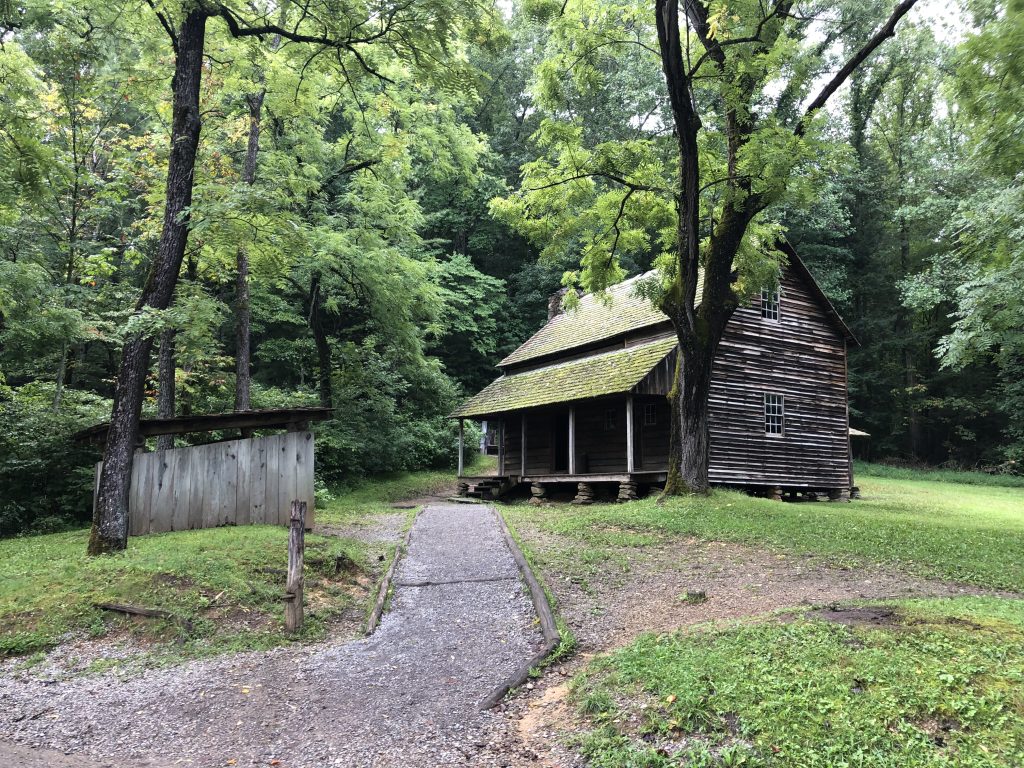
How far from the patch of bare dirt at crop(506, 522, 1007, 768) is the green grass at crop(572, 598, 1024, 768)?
1.01 feet

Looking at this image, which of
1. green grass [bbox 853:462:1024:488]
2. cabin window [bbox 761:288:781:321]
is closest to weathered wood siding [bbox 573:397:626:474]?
cabin window [bbox 761:288:781:321]

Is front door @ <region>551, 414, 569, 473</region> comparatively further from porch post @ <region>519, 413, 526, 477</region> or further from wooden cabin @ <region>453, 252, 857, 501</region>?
porch post @ <region>519, 413, 526, 477</region>

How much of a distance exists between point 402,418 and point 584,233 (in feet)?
40.6

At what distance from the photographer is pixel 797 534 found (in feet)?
37.2

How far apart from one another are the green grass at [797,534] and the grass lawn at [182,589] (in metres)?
3.31

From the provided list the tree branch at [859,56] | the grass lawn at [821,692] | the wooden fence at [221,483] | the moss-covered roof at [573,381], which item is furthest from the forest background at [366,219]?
the grass lawn at [821,692]

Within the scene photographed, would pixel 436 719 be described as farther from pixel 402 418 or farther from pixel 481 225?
pixel 481 225

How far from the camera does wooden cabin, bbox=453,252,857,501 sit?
18.6 m

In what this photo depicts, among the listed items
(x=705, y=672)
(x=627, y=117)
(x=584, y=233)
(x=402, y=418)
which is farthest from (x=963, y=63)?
(x=627, y=117)

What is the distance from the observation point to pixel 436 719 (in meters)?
4.81

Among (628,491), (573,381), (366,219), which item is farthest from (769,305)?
(366,219)

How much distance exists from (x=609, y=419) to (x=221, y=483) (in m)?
12.3

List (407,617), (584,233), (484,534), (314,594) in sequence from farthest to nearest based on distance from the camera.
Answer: (584,233), (484,534), (314,594), (407,617)

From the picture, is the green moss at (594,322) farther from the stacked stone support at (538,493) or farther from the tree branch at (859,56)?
the tree branch at (859,56)
